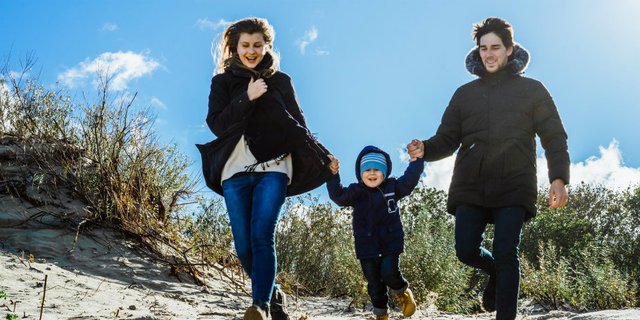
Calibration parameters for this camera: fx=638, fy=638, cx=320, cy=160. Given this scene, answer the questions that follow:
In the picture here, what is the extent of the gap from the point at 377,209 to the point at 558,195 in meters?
1.51

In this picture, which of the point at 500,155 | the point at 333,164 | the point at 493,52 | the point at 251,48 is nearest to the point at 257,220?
the point at 333,164

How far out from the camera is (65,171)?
7051mm

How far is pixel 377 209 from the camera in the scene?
4754mm

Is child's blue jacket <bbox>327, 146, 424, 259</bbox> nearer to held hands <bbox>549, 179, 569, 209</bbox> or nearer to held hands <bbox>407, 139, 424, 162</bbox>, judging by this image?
held hands <bbox>407, 139, 424, 162</bbox>

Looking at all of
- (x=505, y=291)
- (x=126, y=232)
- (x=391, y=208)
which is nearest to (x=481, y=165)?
(x=505, y=291)

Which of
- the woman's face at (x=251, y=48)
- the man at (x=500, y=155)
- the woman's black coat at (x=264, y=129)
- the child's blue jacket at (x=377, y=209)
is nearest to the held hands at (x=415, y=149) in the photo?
the man at (x=500, y=155)

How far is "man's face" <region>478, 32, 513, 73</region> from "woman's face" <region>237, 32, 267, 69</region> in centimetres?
143

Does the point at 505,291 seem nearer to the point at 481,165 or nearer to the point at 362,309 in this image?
the point at 481,165

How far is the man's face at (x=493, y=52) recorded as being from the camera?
4.07 m

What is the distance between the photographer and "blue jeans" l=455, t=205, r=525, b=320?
11.7 ft

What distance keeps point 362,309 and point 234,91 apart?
375 centimetres

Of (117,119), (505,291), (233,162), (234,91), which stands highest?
(117,119)

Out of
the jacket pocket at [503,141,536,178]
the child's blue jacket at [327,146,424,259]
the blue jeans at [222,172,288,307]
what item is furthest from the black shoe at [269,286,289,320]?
the jacket pocket at [503,141,536,178]

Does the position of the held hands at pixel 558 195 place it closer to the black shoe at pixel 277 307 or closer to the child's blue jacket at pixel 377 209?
the child's blue jacket at pixel 377 209
